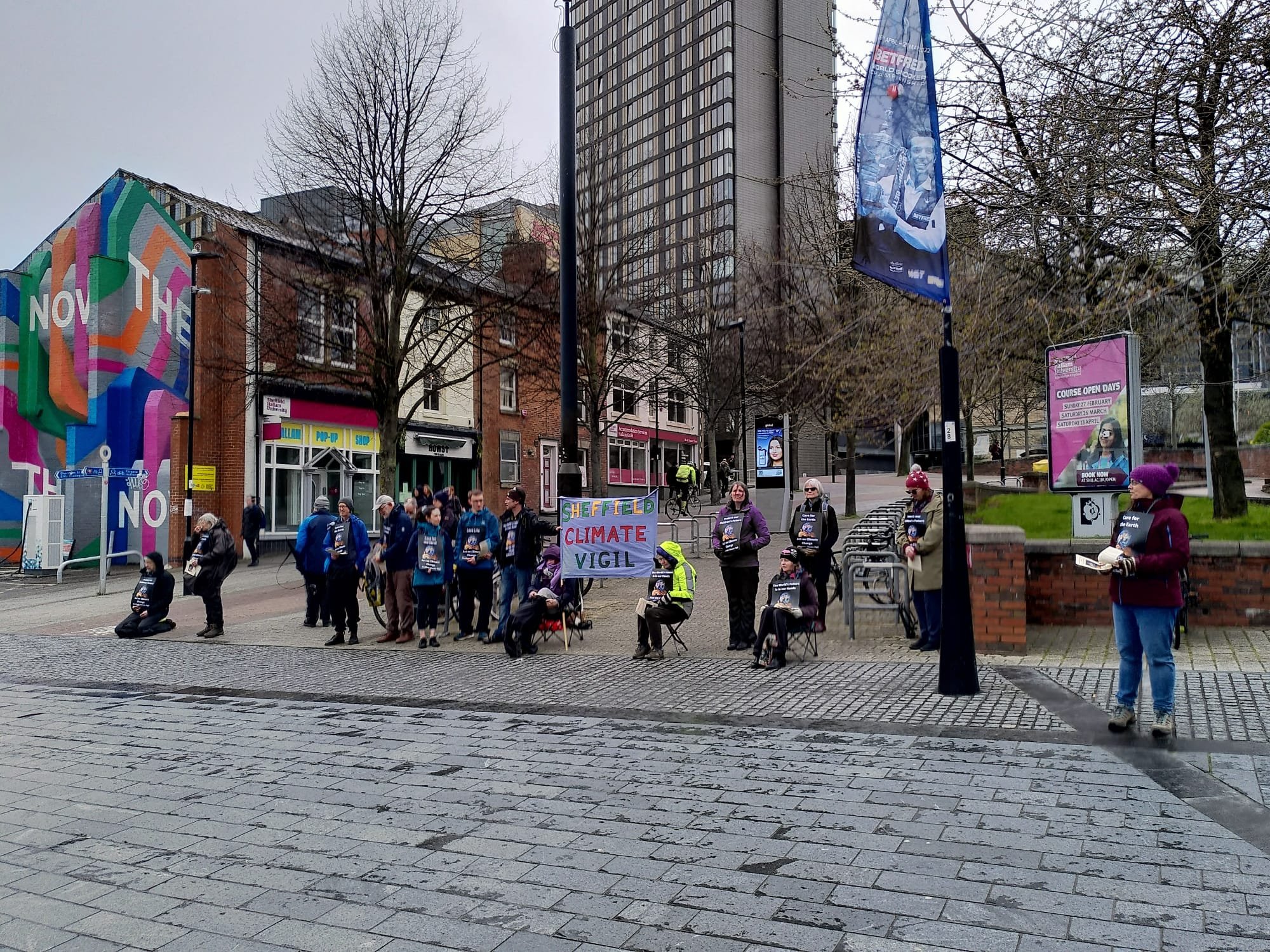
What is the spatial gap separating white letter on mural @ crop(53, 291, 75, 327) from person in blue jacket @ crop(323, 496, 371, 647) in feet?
67.7

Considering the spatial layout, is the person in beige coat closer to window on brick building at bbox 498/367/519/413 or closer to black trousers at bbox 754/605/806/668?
black trousers at bbox 754/605/806/668

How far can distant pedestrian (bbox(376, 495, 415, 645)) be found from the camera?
512 inches

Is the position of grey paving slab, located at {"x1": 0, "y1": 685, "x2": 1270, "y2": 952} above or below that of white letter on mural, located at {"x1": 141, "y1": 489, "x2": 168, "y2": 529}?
below

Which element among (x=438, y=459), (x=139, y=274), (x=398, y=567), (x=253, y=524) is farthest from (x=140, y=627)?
(x=438, y=459)

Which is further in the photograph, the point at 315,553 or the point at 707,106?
the point at 707,106

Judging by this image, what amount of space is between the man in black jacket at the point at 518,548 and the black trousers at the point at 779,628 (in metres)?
3.16

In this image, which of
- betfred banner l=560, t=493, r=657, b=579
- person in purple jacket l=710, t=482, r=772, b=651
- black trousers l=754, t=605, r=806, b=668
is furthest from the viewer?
betfred banner l=560, t=493, r=657, b=579

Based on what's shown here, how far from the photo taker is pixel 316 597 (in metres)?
15.3

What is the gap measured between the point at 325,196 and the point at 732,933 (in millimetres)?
19848

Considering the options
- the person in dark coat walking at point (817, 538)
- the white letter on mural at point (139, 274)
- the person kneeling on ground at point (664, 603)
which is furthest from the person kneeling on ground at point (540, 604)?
the white letter on mural at point (139, 274)

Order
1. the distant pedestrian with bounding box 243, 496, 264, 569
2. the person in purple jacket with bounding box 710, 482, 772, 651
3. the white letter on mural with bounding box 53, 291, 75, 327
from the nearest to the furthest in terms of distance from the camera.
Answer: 1. the person in purple jacket with bounding box 710, 482, 772, 651
2. the distant pedestrian with bounding box 243, 496, 264, 569
3. the white letter on mural with bounding box 53, 291, 75, 327

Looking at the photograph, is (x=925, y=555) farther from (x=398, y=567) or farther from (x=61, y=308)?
(x=61, y=308)

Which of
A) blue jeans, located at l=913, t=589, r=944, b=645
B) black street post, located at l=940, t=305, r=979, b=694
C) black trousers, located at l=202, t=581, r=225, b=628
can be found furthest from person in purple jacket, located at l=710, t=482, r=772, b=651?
black trousers, located at l=202, t=581, r=225, b=628

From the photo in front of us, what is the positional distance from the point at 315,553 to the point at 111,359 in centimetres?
1694
